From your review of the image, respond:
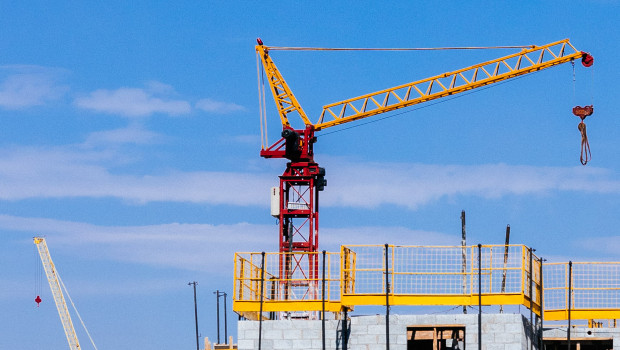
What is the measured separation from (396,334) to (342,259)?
284 centimetres

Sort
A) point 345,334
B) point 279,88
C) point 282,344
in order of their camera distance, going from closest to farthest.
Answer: point 345,334
point 282,344
point 279,88

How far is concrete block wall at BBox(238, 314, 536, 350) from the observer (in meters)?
37.5

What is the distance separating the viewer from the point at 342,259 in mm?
38375

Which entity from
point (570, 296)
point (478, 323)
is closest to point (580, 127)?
point (570, 296)

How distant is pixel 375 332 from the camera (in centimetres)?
3806

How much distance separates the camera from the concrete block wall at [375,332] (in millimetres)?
37500

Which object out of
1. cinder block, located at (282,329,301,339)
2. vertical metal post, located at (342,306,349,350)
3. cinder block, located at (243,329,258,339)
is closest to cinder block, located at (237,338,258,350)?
cinder block, located at (243,329,258,339)

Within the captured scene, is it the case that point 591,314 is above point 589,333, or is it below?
above

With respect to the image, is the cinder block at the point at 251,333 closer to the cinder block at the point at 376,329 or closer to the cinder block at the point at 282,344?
the cinder block at the point at 282,344

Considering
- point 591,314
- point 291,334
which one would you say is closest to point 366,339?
point 291,334

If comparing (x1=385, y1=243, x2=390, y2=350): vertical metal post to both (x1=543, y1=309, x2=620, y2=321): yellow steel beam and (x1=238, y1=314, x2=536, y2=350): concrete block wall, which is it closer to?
(x1=238, y1=314, x2=536, y2=350): concrete block wall

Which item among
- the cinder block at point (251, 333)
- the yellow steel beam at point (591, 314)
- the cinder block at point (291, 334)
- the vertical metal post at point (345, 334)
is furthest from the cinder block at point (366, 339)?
the yellow steel beam at point (591, 314)

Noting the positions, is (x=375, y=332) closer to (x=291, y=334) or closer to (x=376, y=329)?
(x=376, y=329)

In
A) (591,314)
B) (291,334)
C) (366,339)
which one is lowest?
(366,339)
